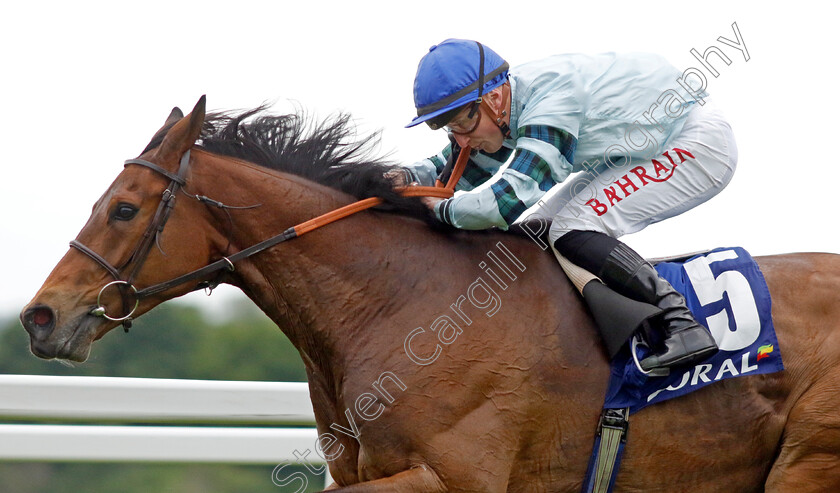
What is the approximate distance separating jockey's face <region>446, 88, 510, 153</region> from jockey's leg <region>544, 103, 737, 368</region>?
40 cm

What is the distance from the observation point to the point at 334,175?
11.4 feet

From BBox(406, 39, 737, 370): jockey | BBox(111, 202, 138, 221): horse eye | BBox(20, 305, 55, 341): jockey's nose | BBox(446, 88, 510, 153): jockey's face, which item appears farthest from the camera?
BBox(446, 88, 510, 153): jockey's face

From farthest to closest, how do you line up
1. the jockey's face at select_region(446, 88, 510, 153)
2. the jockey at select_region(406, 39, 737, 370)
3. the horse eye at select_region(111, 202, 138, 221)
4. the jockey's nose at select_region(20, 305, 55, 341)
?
the jockey's face at select_region(446, 88, 510, 153), the jockey at select_region(406, 39, 737, 370), the horse eye at select_region(111, 202, 138, 221), the jockey's nose at select_region(20, 305, 55, 341)

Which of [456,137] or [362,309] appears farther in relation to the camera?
[456,137]

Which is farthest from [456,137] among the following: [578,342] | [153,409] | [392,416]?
[153,409]

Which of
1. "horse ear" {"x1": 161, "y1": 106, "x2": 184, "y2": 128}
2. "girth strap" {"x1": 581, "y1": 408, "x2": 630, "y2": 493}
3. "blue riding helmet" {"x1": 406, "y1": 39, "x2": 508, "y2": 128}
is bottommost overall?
"girth strap" {"x1": 581, "y1": 408, "x2": 630, "y2": 493}

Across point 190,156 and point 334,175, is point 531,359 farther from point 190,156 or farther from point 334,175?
point 190,156

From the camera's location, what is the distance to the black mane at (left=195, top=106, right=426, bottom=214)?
3432 mm

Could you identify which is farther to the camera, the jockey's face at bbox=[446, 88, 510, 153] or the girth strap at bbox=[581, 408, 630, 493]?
the jockey's face at bbox=[446, 88, 510, 153]

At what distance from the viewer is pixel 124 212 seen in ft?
10.2

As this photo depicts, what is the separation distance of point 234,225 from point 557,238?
1.24 meters

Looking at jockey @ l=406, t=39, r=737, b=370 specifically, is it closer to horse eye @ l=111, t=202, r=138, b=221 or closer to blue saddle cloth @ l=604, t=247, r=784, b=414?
blue saddle cloth @ l=604, t=247, r=784, b=414

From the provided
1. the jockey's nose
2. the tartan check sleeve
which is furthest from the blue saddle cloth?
the jockey's nose

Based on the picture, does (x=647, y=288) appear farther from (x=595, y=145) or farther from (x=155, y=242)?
(x=155, y=242)
